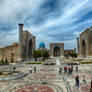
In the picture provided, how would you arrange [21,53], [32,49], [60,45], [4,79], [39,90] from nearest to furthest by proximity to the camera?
1. [39,90]
2. [4,79]
3. [21,53]
4. [32,49]
5. [60,45]

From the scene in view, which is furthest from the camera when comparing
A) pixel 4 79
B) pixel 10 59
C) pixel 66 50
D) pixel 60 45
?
pixel 66 50

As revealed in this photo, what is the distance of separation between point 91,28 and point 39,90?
2025 inches

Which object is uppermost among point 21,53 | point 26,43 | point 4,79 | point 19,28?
point 19,28

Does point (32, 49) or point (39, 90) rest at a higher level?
point (32, 49)

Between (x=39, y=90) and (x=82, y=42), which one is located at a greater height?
(x=82, y=42)

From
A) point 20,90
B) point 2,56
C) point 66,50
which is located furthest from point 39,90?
point 66,50

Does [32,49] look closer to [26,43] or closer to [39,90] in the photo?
[26,43]

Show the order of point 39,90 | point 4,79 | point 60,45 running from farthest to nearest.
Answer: point 60,45 < point 4,79 < point 39,90

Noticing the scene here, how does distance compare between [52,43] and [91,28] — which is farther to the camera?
[52,43]

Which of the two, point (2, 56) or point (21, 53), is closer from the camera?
point (21, 53)

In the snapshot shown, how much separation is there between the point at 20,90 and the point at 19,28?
3304 cm

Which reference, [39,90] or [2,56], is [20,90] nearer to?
[39,90]

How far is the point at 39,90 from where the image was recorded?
27.8ft

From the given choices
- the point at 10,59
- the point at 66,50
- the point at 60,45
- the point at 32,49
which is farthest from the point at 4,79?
the point at 66,50
